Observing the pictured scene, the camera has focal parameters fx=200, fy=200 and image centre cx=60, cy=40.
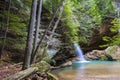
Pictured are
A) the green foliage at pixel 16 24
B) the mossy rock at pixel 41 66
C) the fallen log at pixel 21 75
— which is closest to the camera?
the fallen log at pixel 21 75

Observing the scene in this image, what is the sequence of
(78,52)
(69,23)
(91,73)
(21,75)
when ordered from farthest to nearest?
(78,52) → (69,23) → (91,73) → (21,75)

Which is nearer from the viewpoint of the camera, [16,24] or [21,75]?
[21,75]

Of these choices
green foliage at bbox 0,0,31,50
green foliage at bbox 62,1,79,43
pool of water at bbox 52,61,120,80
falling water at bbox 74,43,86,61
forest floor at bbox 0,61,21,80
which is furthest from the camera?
falling water at bbox 74,43,86,61

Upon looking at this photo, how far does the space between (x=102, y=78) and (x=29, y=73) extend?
2.77 meters

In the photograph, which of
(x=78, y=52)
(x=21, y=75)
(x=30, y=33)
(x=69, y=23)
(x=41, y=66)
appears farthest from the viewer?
(x=78, y=52)

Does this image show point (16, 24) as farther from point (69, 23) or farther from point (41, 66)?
point (69, 23)

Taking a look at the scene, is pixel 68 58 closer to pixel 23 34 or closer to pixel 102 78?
pixel 23 34

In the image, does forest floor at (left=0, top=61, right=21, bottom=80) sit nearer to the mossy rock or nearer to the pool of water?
the mossy rock

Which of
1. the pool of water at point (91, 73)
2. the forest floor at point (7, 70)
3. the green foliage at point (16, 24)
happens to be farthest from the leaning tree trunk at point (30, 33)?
the green foliage at point (16, 24)

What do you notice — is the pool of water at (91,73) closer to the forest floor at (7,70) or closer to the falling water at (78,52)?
the forest floor at (7,70)

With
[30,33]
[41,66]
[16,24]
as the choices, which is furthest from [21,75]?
[16,24]

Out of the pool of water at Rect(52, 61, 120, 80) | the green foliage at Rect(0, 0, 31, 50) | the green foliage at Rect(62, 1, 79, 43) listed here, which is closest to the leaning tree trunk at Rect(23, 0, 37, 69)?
the pool of water at Rect(52, 61, 120, 80)

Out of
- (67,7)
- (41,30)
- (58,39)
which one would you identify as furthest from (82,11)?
(41,30)

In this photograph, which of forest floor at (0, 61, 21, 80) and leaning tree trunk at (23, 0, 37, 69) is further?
leaning tree trunk at (23, 0, 37, 69)
